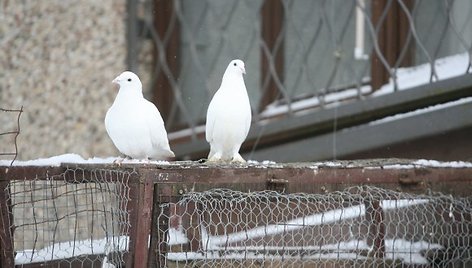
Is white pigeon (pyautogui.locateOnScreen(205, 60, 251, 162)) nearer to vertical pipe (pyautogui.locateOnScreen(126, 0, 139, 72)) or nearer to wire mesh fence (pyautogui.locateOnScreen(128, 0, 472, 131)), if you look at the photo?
wire mesh fence (pyautogui.locateOnScreen(128, 0, 472, 131))

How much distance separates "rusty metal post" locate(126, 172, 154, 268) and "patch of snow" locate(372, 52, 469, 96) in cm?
347

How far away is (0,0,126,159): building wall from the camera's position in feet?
24.8

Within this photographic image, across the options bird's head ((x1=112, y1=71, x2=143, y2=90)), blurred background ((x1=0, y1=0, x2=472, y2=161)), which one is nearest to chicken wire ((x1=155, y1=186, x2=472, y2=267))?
bird's head ((x1=112, y1=71, x2=143, y2=90))

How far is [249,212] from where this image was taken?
171 inches

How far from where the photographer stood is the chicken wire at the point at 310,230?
4.13 m

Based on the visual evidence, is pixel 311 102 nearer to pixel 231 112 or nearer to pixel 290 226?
pixel 231 112

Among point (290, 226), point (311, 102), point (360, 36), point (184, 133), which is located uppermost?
point (360, 36)

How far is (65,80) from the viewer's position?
25.3 feet

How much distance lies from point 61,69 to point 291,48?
67.4 inches

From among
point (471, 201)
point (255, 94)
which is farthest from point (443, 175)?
point (255, 94)

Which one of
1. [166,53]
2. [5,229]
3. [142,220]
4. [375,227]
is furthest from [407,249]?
[166,53]

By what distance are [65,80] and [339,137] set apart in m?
2.07

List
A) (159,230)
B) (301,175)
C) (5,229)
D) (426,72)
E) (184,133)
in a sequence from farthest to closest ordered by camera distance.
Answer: (184,133) → (426,72) → (5,229) → (301,175) → (159,230)

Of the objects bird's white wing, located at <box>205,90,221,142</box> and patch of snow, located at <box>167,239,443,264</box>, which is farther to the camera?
bird's white wing, located at <box>205,90,221,142</box>
